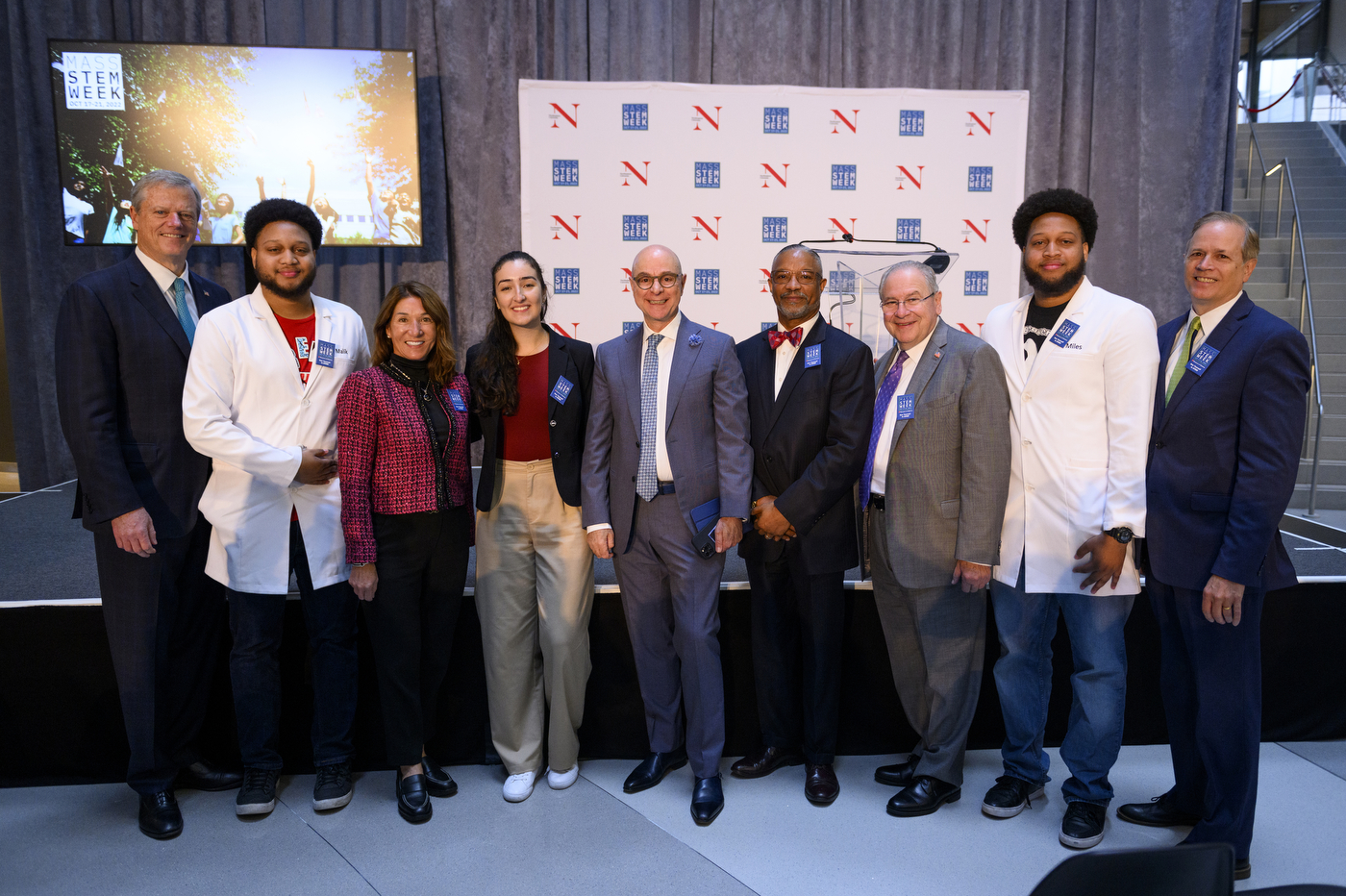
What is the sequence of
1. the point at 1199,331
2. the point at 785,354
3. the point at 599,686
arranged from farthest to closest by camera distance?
the point at 599,686 < the point at 785,354 < the point at 1199,331

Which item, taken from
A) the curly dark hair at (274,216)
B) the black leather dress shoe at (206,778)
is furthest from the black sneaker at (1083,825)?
the curly dark hair at (274,216)

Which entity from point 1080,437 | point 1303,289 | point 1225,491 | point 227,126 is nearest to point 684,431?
point 1080,437

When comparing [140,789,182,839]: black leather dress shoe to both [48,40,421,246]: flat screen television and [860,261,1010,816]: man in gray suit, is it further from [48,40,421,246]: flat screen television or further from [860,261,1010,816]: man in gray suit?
[48,40,421,246]: flat screen television

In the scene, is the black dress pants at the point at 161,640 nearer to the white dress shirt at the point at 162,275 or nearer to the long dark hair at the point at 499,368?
the white dress shirt at the point at 162,275

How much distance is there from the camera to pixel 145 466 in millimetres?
2340

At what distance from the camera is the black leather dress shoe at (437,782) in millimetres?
2551

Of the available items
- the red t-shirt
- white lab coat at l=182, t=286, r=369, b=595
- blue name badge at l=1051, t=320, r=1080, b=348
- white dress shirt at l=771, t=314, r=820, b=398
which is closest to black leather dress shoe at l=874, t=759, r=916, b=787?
white dress shirt at l=771, t=314, r=820, b=398

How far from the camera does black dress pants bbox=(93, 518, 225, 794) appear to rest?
2.34 meters

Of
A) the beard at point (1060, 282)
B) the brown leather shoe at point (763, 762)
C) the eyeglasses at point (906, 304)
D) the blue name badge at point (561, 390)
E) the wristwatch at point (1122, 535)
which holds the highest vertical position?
the beard at point (1060, 282)

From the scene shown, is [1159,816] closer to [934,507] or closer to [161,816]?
[934,507]

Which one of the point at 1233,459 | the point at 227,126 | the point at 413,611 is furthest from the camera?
the point at 227,126

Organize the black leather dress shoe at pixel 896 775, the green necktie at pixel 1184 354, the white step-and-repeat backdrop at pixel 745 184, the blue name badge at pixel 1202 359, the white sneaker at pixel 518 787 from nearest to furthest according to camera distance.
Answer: the blue name badge at pixel 1202 359 → the green necktie at pixel 1184 354 → the white sneaker at pixel 518 787 → the black leather dress shoe at pixel 896 775 → the white step-and-repeat backdrop at pixel 745 184

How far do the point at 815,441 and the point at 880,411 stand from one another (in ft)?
0.72

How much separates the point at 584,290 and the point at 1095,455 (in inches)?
154
